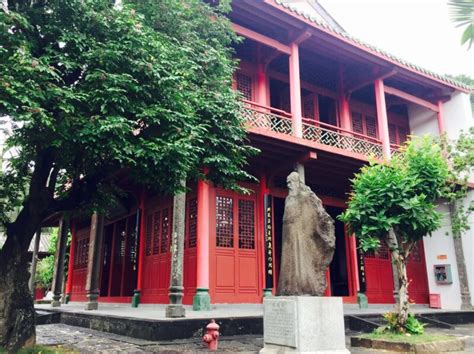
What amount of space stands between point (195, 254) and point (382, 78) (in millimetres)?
7924

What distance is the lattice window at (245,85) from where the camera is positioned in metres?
12.3

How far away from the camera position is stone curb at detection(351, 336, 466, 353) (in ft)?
20.5

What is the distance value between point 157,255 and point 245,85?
217 inches

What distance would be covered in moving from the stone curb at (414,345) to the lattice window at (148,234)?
23.2 ft

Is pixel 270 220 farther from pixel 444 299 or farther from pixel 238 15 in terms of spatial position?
pixel 444 299

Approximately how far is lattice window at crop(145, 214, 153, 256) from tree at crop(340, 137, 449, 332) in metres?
6.57

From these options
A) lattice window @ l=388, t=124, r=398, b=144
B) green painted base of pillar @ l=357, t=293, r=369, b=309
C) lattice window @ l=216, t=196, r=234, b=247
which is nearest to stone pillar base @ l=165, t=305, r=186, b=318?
lattice window @ l=216, t=196, r=234, b=247

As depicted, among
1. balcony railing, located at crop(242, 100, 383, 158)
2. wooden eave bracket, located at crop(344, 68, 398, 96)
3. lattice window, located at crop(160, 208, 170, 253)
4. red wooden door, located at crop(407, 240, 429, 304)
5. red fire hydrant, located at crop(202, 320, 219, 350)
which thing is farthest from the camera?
red wooden door, located at crop(407, 240, 429, 304)

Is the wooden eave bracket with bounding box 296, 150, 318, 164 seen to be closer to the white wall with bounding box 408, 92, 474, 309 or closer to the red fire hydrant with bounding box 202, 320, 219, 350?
the white wall with bounding box 408, 92, 474, 309

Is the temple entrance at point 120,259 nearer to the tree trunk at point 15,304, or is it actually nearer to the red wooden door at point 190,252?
the red wooden door at point 190,252

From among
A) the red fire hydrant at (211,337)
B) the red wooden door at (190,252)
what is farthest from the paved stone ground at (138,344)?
the red wooden door at (190,252)

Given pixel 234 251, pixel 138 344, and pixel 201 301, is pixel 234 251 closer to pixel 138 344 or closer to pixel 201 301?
pixel 201 301

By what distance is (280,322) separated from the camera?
17.2ft

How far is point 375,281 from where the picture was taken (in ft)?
44.5
